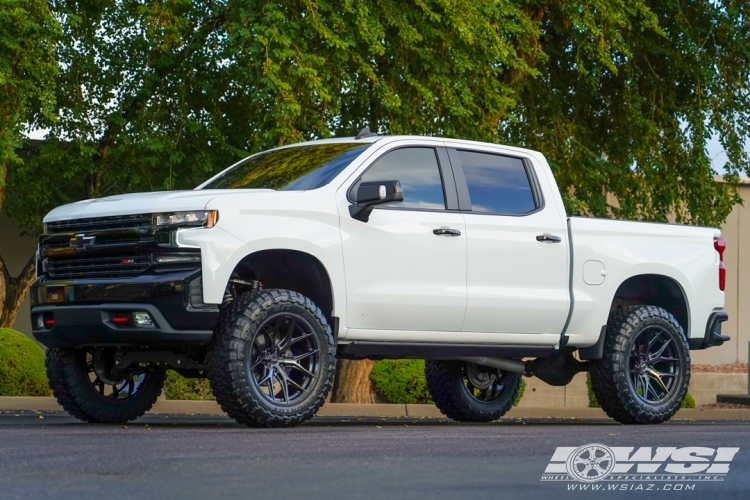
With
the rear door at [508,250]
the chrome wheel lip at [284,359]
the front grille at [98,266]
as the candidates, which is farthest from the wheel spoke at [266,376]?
the rear door at [508,250]

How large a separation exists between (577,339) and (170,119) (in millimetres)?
9044

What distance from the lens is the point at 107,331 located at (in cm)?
843

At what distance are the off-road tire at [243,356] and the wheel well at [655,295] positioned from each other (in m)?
3.40

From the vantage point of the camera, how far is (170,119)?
1789 cm

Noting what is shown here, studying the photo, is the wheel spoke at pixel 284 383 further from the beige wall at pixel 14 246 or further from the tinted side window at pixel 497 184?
the beige wall at pixel 14 246

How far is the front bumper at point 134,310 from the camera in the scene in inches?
325

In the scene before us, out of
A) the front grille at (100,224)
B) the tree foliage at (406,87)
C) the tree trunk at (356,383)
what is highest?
the tree foliage at (406,87)

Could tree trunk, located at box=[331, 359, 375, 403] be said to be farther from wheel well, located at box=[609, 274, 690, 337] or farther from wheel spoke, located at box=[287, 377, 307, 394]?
wheel spoke, located at box=[287, 377, 307, 394]

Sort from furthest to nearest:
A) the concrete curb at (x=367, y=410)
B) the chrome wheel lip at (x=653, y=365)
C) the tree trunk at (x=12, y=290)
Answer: the tree trunk at (x=12, y=290) < the concrete curb at (x=367, y=410) < the chrome wheel lip at (x=653, y=365)

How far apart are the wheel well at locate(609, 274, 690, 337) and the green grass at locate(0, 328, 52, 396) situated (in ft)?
21.7

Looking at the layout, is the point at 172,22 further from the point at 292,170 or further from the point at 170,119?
the point at 292,170

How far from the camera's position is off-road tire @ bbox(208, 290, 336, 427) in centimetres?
839

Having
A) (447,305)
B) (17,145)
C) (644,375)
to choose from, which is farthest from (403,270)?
(17,145)

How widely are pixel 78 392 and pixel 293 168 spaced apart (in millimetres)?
2304
